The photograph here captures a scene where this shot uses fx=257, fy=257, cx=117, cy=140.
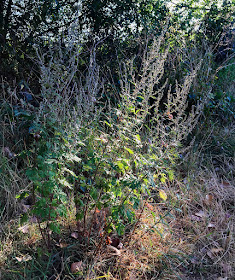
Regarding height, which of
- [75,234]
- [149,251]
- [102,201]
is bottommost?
[149,251]

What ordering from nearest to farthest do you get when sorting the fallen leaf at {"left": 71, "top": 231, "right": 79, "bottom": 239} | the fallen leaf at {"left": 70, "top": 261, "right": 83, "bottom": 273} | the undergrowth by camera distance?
the undergrowth → the fallen leaf at {"left": 70, "top": 261, "right": 83, "bottom": 273} → the fallen leaf at {"left": 71, "top": 231, "right": 79, "bottom": 239}

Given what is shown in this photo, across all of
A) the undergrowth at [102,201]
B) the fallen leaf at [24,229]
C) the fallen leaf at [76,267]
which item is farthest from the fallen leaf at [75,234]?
the fallen leaf at [24,229]

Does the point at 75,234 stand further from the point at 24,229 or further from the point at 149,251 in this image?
the point at 149,251

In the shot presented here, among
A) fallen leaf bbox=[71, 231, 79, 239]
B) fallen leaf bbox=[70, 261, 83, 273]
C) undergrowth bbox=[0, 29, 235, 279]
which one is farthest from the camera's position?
fallen leaf bbox=[71, 231, 79, 239]

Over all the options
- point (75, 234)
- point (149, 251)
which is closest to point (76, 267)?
point (75, 234)

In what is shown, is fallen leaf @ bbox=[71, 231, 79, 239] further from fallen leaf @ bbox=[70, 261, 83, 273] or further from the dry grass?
fallen leaf @ bbox=[70, 261, 83, 273]

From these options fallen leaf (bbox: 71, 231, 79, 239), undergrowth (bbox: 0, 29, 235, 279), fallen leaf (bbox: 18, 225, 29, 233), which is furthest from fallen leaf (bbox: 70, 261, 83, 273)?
fallen leaf (bbox: 18, 225, 29, 233)

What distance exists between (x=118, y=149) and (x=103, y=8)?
294cm

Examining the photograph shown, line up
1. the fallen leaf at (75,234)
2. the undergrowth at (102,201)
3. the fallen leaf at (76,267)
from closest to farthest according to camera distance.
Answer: the undergrowth at (102,201) < the fallen leaf at (76,267) < the fallen leaf at (75,234)

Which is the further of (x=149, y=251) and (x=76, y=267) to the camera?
(x=149, y=251)

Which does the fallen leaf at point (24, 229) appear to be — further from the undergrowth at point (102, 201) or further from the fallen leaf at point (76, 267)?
the fallen leaf at point (76, 267)

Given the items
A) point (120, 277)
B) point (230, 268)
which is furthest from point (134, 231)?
point (230, 268)

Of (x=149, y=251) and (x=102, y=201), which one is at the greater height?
(x=102, y=201)

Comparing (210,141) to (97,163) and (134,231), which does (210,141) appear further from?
(97,163)
